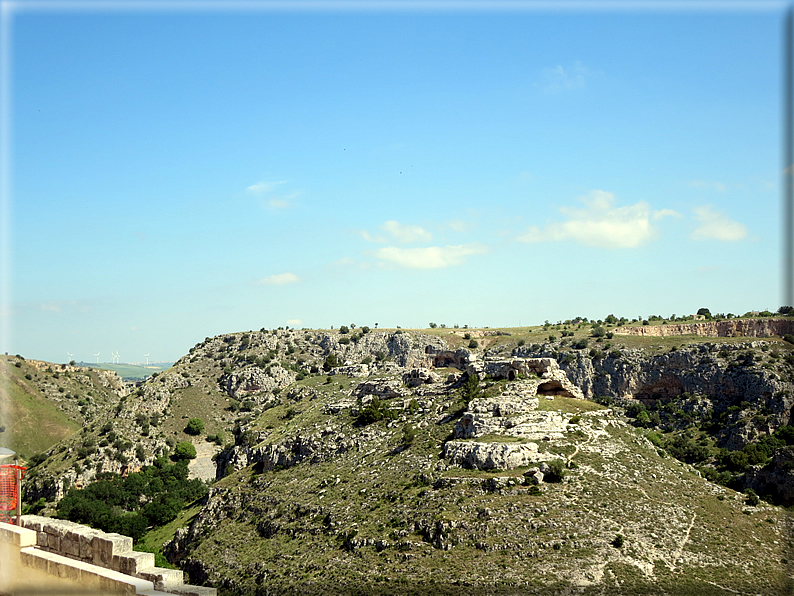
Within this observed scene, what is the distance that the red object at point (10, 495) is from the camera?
57.6ft

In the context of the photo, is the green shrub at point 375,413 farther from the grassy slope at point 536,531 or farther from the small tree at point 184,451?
the small tree at point 184,451

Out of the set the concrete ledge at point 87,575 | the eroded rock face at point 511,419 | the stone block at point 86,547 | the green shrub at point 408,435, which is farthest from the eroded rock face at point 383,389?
the concrete ledge at point 87,575

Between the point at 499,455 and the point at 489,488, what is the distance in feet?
9.88

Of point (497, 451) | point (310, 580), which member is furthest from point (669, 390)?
point (310, 580)

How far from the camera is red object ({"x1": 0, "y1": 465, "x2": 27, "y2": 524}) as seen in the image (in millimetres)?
17562

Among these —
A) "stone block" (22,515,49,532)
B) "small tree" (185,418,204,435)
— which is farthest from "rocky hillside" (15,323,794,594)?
"stone block" (22,515,49,532)

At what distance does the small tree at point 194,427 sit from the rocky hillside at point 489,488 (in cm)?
1740

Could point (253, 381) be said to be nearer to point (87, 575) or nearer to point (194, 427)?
point (194, 427)

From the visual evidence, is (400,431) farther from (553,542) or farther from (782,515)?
(782,515)

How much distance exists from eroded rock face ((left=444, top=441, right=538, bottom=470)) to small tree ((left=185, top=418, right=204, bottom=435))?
3326 inches

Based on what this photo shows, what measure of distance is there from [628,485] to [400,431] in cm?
2316

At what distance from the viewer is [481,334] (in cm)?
16762

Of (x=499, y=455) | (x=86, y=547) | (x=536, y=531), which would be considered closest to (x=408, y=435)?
(x=499, y=455)

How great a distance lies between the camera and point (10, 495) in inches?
719
